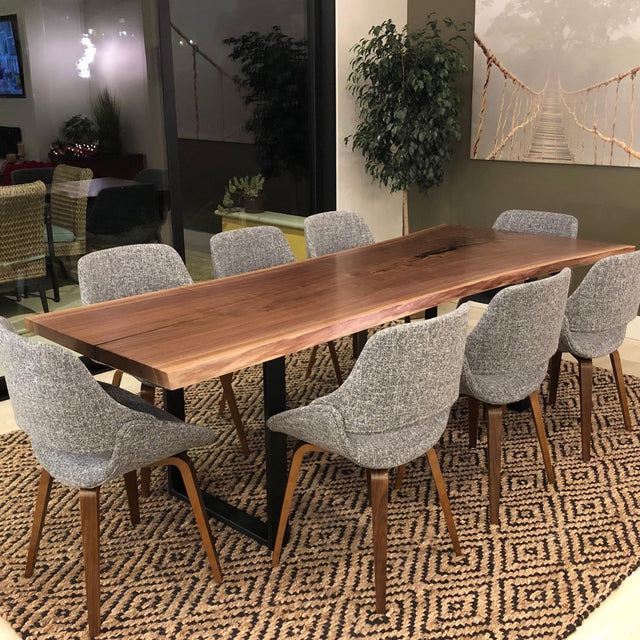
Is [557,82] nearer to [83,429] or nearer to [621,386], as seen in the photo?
[621,386]

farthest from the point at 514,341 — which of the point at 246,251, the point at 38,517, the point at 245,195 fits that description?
the point at 245,195

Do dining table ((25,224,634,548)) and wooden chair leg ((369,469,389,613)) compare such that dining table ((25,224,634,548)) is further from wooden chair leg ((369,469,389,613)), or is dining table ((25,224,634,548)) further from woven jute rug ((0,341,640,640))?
wooden chair leg ((369,469,389,613))

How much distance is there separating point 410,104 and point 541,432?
2.91 meters

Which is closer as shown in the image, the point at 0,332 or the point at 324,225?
the point at 0,332

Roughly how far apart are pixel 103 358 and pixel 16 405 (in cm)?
27

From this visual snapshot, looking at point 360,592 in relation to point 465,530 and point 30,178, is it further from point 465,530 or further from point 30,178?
point 30,178

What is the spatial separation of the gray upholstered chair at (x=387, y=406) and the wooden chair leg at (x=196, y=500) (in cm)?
32

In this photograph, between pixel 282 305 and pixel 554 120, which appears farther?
pixel 554 120

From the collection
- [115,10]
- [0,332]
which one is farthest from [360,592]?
[115,10]

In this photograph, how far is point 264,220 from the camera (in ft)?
17.7

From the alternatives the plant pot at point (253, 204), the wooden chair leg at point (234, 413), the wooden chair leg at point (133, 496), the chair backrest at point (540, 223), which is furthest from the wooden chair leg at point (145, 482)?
the plant pot at point (253, 204)

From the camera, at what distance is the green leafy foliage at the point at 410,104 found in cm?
502

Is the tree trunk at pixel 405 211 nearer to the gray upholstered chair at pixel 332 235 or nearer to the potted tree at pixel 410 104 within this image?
the potted tree at pixel 410 104

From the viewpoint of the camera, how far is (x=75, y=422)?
1.98m
